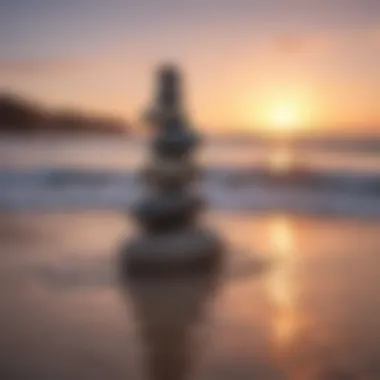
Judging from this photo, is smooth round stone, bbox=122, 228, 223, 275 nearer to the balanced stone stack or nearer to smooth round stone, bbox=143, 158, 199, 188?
the balanced stone stack

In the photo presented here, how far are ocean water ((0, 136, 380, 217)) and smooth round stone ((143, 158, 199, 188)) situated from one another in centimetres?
68

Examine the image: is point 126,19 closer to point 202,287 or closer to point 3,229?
point 202,287

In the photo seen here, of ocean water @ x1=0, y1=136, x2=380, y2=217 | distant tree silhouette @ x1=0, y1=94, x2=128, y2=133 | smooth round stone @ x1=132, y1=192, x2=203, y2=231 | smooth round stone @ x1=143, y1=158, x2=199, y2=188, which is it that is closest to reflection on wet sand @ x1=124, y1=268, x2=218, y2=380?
smooth round stone @ x1=132, y1=192, x2=203, y2=231

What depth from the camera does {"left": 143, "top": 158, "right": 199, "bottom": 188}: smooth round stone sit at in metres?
2.45

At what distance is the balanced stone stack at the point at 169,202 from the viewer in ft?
7.85

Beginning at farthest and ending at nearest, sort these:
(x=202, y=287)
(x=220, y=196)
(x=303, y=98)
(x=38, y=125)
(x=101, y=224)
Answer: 1. (x=220, y=196)
2. (x=101, y=224)
3. (x=38, y=125)
4. (x=303, y=98)
5. (x=202, y=287)

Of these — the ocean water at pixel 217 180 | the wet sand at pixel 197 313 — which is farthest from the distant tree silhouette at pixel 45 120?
the wet sand at pixel 197 313

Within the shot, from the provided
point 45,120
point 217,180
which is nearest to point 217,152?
point 217,180

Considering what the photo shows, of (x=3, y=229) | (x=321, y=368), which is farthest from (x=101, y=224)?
(x=321, y=368)

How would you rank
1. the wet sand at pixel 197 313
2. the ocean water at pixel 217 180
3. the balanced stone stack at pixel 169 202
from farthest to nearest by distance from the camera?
the ocean water at pixel 217 180 < the balanced stone stack at pixel 169 202 < the wet sand at pixel 197 313

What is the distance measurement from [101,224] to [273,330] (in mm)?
1733

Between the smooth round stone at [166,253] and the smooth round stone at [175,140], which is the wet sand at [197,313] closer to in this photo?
the smooth round stone at [166,253]

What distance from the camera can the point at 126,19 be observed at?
2445mm

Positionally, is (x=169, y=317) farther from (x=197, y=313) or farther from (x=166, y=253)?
(x=166, y=253)
